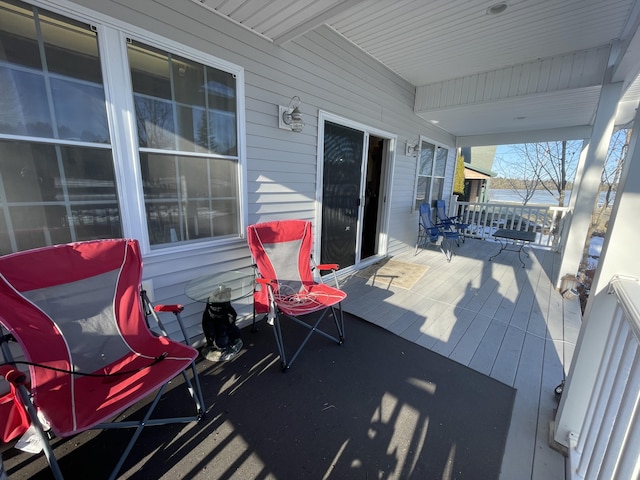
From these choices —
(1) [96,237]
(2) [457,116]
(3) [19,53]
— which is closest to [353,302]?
(1) [96,237]

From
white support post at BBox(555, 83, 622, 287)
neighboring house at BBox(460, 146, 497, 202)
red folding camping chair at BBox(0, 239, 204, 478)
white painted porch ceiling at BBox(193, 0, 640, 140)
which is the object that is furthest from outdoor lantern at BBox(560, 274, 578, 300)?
neighboring house at BBox(460, 146, 497, 202)

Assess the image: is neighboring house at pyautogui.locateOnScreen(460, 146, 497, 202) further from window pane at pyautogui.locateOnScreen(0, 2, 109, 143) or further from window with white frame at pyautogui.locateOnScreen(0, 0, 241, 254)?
window pane at pyautogui.locateOnScreen(0, 2, 109, 143)

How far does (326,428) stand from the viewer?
1526 mm

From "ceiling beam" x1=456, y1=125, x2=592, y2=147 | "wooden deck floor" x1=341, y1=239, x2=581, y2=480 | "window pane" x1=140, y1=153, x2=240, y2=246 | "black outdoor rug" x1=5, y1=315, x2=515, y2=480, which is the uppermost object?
"ceiling beam" x1=456, y1=125, x2=592, y2=147

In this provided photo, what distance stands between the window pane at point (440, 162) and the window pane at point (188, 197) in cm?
494

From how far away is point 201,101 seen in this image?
2.07 metres

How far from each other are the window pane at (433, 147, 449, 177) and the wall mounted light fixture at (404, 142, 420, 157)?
118cm

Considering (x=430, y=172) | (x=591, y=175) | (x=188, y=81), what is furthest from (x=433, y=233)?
(x=188, y=81)

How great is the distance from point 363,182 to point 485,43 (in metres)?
2.06

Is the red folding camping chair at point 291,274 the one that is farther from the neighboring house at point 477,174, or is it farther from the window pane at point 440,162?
the neighboring house at point 477,174

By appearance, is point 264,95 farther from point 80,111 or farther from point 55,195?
point 55,195

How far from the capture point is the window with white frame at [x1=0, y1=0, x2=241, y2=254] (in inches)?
55.6

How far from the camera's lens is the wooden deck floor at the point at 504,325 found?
1521 millimetres

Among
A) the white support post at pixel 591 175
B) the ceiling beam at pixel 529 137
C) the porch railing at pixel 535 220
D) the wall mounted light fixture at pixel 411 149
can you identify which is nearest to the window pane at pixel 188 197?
the wall mounted light fixture at pixel 411 149
